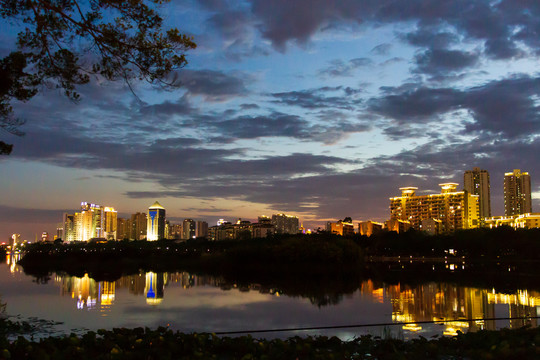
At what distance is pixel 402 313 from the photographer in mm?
18297

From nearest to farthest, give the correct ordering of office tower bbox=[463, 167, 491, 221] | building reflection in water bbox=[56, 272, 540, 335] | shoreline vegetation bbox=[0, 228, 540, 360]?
shoreline vegetation bbox=[0, 228, 540, 360], building reflection in water bbox=[56, 272, 540, 335], office tower bbox=[463, 167, 491, 221]

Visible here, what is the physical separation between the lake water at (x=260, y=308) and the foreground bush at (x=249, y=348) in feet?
10.3

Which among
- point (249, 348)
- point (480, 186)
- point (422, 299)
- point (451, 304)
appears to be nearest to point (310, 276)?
point (422, 299)

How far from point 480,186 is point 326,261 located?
6146 inches

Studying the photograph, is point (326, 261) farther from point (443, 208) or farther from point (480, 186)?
point (480, 186)

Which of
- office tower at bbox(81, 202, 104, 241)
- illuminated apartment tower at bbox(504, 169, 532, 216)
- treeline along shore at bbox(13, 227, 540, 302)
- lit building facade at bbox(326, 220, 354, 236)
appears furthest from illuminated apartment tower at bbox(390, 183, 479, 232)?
office tower at bbox(81, 202, 104, 241)

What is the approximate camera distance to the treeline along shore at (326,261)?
115 ft

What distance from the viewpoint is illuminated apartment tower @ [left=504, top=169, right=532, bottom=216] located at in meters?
185

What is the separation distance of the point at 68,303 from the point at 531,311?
1862 centimetres

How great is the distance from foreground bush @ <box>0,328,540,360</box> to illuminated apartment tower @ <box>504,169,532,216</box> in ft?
645

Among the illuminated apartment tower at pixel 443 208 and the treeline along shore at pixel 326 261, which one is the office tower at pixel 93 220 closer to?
the illuminated apartment tower at pixel 443 208

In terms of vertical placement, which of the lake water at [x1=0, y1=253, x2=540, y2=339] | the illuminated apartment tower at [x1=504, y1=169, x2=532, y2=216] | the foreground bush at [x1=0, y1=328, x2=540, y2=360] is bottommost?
the lake water at [x1=0, y1=253, x2=540, y2=339]

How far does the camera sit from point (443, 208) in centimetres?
14475

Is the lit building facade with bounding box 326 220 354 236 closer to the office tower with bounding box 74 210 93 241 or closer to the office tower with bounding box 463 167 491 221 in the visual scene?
the office tower with bounding box 463 167 491 221
